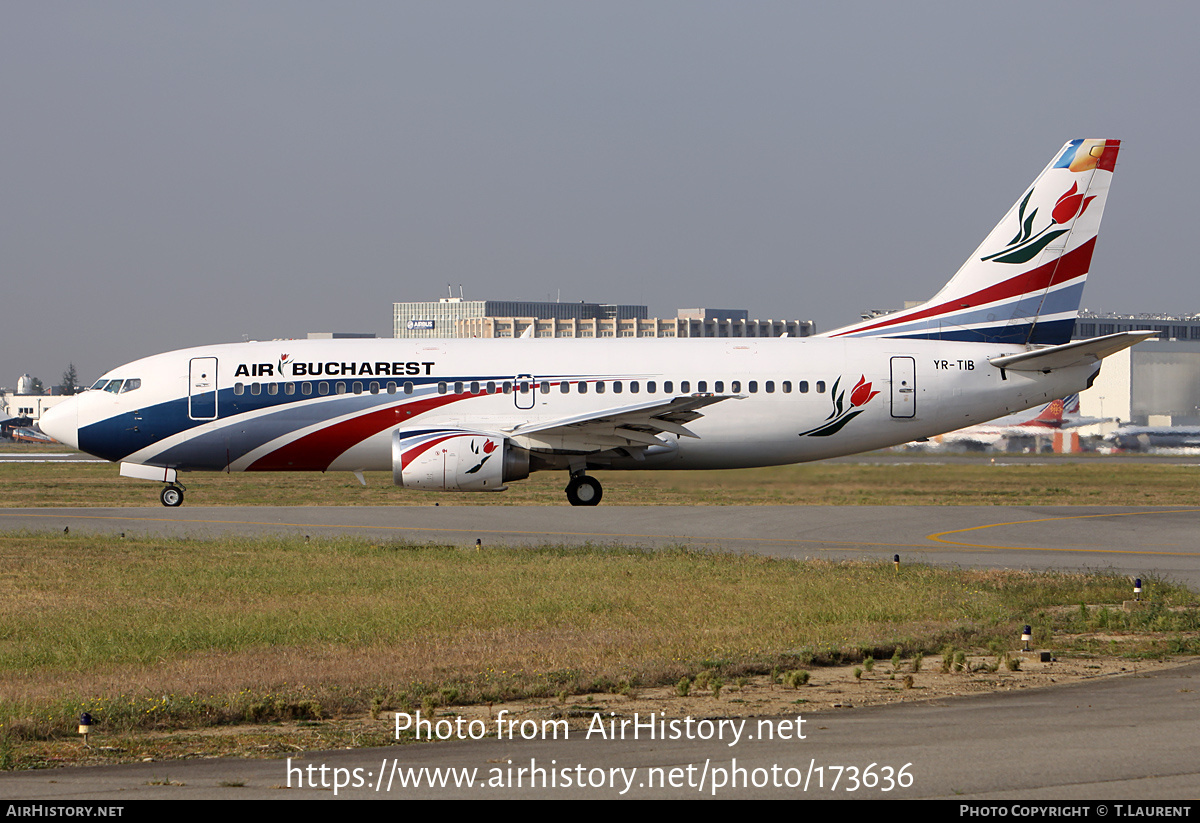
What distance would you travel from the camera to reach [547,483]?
4475 centimetres

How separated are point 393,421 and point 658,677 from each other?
19.1 metres

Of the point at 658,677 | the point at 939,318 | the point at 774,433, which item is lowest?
the point at 658,677

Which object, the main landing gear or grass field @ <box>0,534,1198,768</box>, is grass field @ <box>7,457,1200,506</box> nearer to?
the main landing gear

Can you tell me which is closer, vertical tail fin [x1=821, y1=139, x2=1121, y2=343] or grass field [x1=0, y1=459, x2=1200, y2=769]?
grass field [x1=0, y1=459, x2=1200, y2=769]

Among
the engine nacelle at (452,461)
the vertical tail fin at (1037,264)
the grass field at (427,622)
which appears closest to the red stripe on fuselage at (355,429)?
the engine nacelle at (452,461)

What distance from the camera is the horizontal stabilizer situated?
28188 millimetres

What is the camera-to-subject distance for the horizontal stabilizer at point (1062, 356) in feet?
92.5

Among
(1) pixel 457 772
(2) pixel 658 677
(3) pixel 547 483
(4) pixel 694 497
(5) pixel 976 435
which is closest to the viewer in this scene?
(1) pixel 457 772

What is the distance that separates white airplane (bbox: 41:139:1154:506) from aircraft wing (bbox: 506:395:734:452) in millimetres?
63

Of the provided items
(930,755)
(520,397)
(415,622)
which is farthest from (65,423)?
(930,755)

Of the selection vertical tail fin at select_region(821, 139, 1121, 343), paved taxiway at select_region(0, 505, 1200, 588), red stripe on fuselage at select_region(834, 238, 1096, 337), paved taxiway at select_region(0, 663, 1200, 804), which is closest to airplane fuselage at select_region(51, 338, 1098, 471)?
vertical tail fin at select_region(821, 139, 1121, 343)

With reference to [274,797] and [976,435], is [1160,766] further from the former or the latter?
[976,435]

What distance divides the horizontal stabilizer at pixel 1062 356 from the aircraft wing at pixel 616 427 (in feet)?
22.9

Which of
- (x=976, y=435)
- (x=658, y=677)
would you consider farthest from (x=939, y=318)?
(x=976, y=435)
